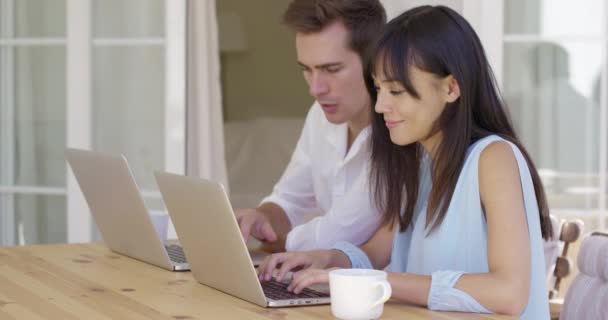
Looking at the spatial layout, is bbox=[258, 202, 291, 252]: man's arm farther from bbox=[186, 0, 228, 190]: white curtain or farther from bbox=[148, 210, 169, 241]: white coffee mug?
bbox=[186, 0, 228, 190]: white curtain

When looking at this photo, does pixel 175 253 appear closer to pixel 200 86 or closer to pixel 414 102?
pixel 414 102

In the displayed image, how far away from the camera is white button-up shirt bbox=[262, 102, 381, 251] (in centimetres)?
236

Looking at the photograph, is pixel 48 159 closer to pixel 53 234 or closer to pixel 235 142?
pixel 53 234

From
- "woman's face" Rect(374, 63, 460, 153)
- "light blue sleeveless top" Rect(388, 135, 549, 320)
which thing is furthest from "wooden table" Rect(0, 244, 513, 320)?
"woman's face" Rect(374, 63, 460, 153)

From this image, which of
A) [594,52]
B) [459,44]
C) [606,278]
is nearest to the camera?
[459,44]

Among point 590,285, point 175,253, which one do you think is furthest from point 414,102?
point 175,253

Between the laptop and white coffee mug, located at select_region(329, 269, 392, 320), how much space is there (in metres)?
0.14

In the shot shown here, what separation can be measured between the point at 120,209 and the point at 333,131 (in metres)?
0.64

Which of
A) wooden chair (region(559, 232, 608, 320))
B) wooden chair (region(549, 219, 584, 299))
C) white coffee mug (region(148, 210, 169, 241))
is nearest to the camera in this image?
wooden chair (region(559, 232, 608, 320))

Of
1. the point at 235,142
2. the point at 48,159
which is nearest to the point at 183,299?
the point at 48,159

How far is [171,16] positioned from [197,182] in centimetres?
244

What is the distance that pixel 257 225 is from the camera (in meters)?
2.42

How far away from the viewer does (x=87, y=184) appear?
231 centimetres

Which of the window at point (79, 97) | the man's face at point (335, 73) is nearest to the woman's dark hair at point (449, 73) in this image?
the man's face at point (335, 73)
